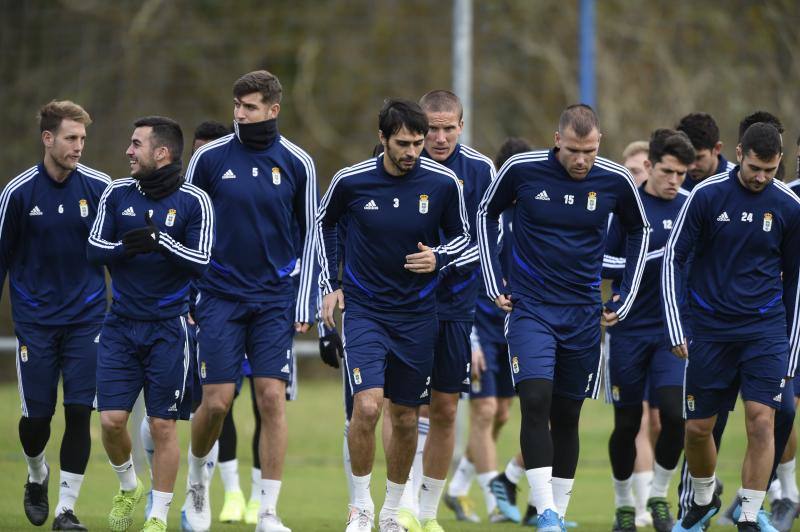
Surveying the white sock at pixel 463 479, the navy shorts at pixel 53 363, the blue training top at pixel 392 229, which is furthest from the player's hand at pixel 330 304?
the white sock at pixel 463 479

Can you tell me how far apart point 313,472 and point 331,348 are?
6060mm

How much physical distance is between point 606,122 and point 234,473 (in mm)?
9233

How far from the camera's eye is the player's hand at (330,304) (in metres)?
8.04

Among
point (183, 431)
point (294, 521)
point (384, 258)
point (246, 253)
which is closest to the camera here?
point (384, 258)

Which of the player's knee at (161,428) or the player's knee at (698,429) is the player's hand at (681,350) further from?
the player's knee at (161,428)

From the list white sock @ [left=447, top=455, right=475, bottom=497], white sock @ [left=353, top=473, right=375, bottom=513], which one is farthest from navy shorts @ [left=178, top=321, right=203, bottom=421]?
white sock @ [left=447, top=455, right=475, bottom=497]

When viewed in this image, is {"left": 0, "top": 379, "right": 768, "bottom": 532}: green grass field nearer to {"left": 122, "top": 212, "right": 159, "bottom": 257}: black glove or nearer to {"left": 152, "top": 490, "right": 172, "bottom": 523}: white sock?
{"left": 152, "top": 490, "right": 172, "bottom": 523}: white sock

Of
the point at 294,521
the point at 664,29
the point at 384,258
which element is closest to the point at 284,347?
the point at 384,258

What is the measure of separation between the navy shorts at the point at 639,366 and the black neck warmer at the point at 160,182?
332cm

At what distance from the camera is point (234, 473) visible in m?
A: 10.1

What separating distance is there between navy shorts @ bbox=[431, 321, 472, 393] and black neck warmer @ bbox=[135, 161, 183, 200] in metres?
1.92

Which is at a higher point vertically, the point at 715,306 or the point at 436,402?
the point at 715,306

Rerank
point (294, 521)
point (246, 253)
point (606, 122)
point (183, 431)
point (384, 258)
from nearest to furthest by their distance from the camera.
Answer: point (384, 258) → point (246, 253) → point (294, 521) → point (183, 431) → point (606, 122)

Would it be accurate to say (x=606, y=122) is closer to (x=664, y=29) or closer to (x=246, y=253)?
(x=664, y=29)
